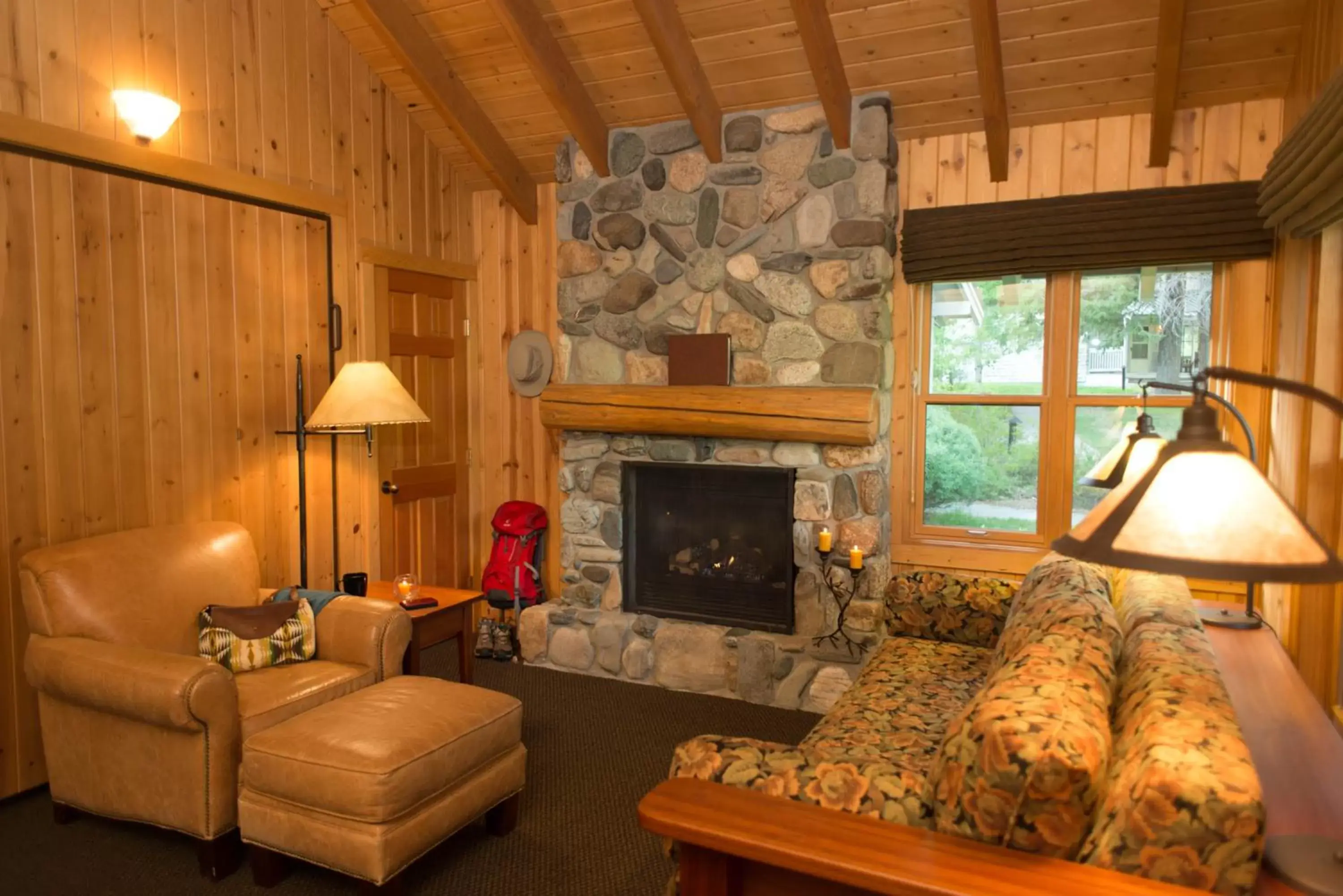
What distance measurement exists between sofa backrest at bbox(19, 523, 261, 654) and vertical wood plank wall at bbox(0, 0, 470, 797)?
1.03 feet

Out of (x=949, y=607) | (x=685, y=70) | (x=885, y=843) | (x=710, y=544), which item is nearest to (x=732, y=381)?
(x=710, y=544)

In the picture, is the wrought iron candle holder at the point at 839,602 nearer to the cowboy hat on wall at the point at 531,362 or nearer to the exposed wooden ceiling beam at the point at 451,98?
the cowboy hat on wall at the point at 531,362

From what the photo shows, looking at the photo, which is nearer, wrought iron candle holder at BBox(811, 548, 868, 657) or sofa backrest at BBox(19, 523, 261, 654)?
sofa backrest at BBox(19, 523, 261, 654)

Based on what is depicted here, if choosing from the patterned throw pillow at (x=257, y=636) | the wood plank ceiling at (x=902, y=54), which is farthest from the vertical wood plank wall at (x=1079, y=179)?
the patterned throw pillow at (x=257, y=636)

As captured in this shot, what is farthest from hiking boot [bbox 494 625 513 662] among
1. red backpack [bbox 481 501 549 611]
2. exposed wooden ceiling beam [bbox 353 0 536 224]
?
exposed wooden ceiling beam [bbox 353 0 536 224]

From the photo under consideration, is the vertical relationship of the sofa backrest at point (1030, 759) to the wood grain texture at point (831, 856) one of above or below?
above

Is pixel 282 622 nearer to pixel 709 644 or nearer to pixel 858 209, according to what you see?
pixel 709 644

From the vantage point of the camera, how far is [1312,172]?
247 centimetres

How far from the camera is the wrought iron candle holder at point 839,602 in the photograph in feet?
12.6

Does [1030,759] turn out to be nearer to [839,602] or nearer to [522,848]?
[522,848]

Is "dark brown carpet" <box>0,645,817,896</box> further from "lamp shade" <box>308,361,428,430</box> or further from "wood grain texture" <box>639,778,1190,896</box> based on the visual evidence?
"lamp shade" <box>308,361,428,430</box>

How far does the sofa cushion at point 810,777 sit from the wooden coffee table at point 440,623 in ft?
5.90

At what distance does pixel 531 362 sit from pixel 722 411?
147 cm

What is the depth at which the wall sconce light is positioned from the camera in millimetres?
3209
